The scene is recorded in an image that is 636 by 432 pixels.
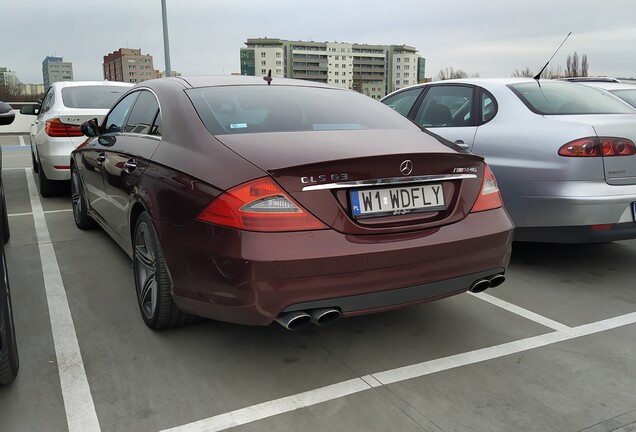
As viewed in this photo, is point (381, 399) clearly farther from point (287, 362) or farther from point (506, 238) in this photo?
point (506, 238)

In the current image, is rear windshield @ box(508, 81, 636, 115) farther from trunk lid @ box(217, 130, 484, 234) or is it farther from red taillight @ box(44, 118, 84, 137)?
red taillight @ box(44, 118, 84, 137)

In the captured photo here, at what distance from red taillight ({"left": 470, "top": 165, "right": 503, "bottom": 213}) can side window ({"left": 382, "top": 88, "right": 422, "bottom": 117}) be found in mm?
2891

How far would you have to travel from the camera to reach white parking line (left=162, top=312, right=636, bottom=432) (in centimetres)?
223

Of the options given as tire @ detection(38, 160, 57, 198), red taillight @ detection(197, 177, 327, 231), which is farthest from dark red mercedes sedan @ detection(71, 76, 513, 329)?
tire @ detection(38, 160, 57, 198)

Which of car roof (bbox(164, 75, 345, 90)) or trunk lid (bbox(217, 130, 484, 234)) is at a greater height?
car roof (bbox(164, 75, 345, 90))

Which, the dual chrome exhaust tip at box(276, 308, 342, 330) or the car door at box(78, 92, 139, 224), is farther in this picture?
the car door at box(78, 92, 139, 224)

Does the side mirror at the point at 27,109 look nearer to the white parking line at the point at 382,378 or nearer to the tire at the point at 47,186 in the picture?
the tire at the point at 47,186

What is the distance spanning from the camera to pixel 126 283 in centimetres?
388

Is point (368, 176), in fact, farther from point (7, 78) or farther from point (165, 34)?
point (7, 78)

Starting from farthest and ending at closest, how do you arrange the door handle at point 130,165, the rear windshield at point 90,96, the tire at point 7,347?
the rear windshield at point 90,96
the door handle at point 130,165
the tire at point 7,347

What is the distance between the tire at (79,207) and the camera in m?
5.17

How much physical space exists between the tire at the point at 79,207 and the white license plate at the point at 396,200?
3.60 meters

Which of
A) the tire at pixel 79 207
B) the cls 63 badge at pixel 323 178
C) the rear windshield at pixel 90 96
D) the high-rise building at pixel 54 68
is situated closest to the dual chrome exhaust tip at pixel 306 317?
the cls 63 badge at pixel 323 178

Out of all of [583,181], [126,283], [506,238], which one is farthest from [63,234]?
[583,181]
